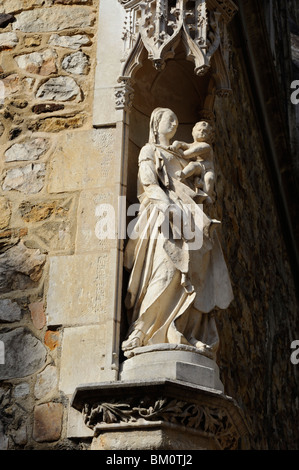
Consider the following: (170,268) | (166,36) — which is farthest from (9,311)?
(166,36)

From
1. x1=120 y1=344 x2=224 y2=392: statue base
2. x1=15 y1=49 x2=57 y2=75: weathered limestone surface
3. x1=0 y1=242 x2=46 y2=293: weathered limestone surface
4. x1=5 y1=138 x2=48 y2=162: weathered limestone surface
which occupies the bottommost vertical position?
x1=120 y1=344 x2=224 y2=392: statue base

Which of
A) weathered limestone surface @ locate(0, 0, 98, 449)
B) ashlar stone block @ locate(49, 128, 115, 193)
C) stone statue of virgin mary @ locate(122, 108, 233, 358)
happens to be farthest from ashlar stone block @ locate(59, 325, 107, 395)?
ashlar stone block @ locate(49, 128, 115, 193)

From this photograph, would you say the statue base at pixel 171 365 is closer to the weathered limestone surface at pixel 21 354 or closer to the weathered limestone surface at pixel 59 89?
the weathered limestone surface at pixel 21 354

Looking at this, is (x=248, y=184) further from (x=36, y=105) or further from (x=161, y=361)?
(x=161, y=361)

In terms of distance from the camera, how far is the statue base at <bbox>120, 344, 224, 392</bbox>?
523cm

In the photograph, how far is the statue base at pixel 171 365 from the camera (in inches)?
206

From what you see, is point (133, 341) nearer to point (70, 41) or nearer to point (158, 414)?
point (158, 414)

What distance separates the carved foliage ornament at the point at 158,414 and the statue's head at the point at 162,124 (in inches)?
60.6

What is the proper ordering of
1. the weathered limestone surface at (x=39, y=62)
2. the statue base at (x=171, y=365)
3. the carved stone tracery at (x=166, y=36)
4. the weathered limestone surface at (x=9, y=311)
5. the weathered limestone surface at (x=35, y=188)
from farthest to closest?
the weathered limestone surface at (x=39, y=62) → the carved stone tracery at (x=166, y=36) → the weathered limestone surface at (x=9, y=311) → the weathered limestone surface at (x=35, y=188) → the statue base at (x=171, y=365)

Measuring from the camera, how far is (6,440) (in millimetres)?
5500

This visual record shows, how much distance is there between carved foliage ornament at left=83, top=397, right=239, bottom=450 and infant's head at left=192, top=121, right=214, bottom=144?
5.24ft

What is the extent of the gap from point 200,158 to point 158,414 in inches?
62.8

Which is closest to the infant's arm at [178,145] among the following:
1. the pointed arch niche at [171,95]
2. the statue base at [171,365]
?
the pointed arch niche at [171,95]

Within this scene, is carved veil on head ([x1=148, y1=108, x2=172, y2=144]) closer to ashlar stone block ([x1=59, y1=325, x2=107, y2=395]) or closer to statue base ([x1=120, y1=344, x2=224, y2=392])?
ashlar stone block ([x1=59, y1=325, x2=107, y2=395])
